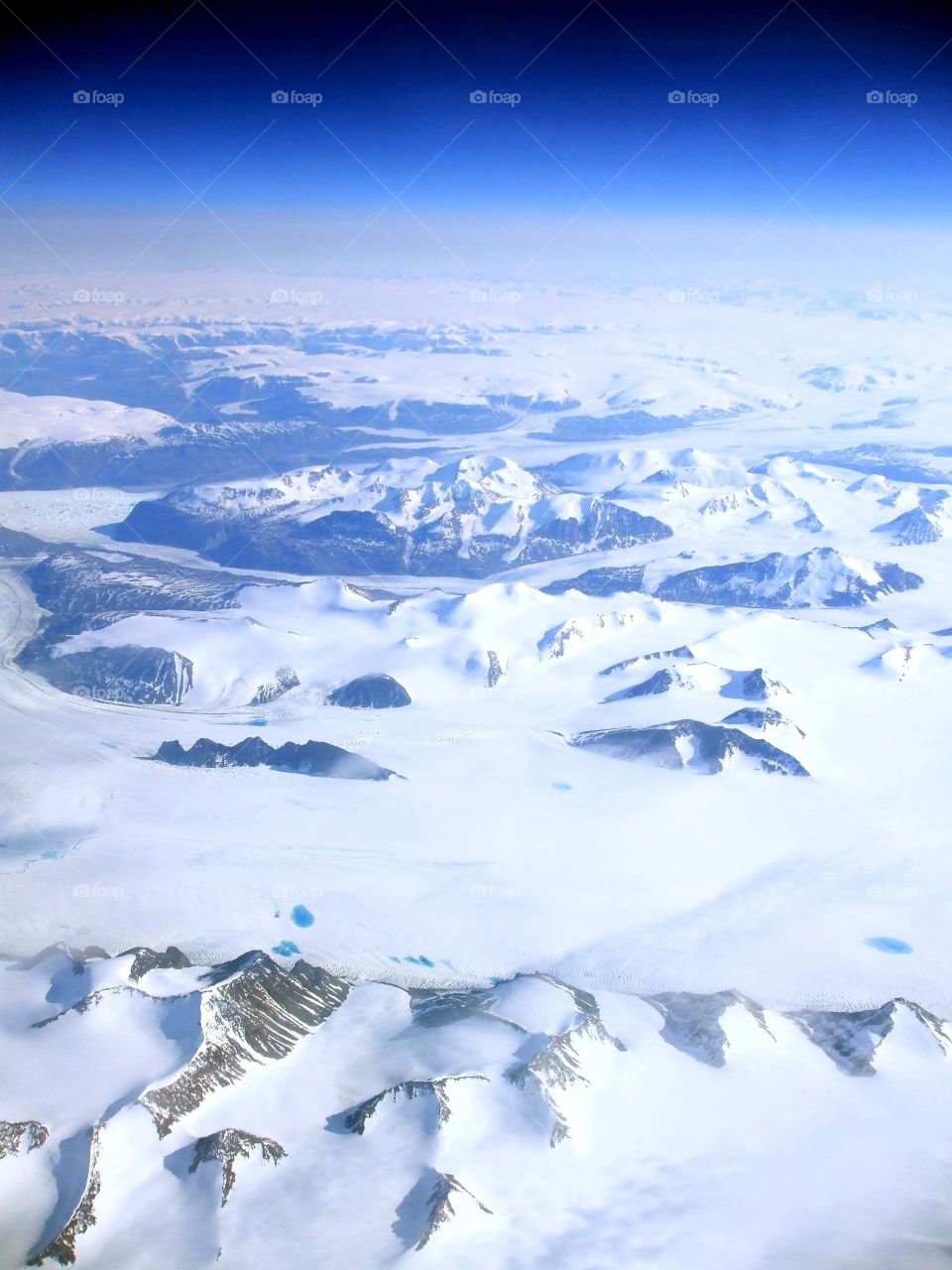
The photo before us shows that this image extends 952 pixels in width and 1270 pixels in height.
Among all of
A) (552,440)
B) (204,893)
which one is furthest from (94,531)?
(204,893)

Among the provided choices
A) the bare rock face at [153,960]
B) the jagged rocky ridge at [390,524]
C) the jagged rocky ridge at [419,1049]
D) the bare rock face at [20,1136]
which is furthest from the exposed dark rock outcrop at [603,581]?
the bare rock face at [20,1136]

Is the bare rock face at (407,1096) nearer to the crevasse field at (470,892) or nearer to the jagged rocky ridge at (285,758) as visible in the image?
the crevasse field at (470,892)

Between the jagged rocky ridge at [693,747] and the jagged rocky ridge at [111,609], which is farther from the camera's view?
the jagged rocky ridge at [111,609]

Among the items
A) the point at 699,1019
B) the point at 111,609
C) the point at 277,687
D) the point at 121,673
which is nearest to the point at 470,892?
the point at 699,1019

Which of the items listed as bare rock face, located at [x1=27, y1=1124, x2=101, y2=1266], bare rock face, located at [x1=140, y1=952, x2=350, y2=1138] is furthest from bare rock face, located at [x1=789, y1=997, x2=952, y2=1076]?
bare rock face, located at [x1=27, y1=1124, x2=101, y2=1266]

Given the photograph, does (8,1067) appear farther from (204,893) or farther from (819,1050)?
(819,1050)
